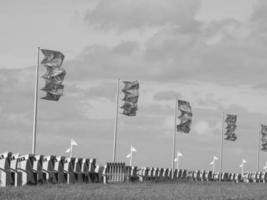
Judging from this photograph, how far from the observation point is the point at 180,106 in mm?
83875

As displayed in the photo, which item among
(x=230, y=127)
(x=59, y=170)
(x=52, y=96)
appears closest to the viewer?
(x=59, y=170)

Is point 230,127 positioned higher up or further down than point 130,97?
further down

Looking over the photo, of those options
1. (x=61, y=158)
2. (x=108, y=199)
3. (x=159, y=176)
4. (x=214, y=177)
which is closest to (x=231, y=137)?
(x=214, y=177)

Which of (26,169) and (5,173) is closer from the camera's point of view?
(5,173)

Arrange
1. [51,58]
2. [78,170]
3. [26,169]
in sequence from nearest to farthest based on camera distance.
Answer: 1. [26,169]
2. [78,170]
3. [51,58]

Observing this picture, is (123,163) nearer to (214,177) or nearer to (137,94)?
(137,94)

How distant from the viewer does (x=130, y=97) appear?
237ft

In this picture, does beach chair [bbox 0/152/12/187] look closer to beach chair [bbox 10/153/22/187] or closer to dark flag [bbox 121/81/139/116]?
beach chair [bbox 10/153/22/187]

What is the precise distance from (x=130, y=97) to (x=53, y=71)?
19.7 m

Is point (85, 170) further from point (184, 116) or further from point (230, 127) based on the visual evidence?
point (230, 127)

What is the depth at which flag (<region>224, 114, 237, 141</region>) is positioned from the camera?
97062 millimetres

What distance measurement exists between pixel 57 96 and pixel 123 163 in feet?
36.8

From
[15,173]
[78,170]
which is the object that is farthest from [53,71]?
[15,173]

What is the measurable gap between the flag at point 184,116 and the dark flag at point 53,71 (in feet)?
103
